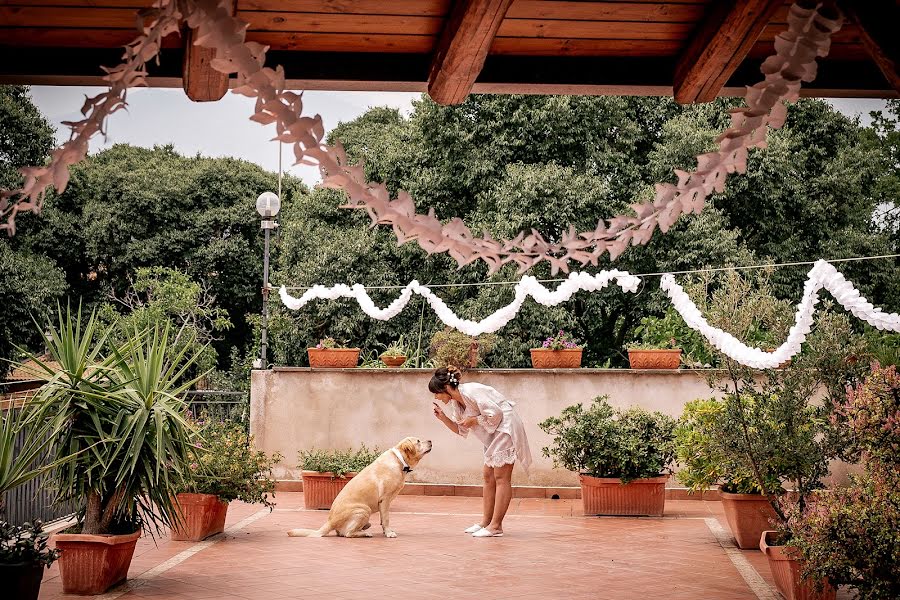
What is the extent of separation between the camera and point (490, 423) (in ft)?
26.5

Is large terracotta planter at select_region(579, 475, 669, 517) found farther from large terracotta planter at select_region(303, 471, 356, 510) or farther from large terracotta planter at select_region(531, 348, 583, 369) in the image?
large terracotta planter at select_region(303, 471, 356, 510)

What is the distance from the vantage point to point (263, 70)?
2.78 metres

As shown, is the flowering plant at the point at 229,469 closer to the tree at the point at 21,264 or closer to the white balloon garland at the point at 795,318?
the white balloon garland at the point at 795,318

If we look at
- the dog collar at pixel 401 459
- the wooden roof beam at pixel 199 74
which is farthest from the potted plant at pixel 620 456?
the wooden roof beam at pixel 199 74

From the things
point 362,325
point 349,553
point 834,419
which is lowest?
point 349,553

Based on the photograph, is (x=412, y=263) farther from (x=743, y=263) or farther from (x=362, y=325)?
(x=743, y=263)

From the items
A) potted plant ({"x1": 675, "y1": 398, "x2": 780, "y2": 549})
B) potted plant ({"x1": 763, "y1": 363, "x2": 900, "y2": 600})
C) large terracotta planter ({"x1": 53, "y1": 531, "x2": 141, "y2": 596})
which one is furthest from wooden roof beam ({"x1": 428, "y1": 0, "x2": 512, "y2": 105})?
potted plant ({"x1": 675, "y1": 398, "x2": 780, "y2": 549})

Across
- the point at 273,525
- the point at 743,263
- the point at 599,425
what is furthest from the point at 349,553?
the point at 743,263

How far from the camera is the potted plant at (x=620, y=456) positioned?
9523mm

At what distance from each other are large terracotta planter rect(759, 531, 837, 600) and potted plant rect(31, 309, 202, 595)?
3.83 meters

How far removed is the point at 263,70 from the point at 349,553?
18.3ft

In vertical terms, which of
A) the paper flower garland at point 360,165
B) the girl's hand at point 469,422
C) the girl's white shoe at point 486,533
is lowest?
the girl's white shoe at point 486,533

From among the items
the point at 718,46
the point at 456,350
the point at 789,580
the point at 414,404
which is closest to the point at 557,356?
the point at 456,350

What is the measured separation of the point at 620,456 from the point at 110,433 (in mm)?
5201
